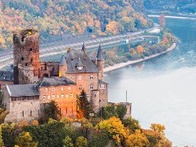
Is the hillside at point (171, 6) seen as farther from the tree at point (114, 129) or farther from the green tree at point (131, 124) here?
the tree at point (114, 129)

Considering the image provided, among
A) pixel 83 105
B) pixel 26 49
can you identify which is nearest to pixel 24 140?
pixel 83 105

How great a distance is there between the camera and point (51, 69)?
3688cm

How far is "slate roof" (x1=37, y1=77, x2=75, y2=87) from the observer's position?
34469 millimetres

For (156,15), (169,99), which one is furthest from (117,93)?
(156,15)

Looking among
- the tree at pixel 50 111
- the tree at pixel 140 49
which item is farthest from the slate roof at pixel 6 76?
the tree at pixel 140 49

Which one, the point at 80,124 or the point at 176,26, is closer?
the point at 80,124

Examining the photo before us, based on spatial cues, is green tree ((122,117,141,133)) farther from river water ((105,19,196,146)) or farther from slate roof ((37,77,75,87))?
river water ((105,19,196,146))

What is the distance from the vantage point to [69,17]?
111m

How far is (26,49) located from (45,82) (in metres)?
2.66

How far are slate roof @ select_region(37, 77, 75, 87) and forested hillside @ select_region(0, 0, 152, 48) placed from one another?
5239 cm

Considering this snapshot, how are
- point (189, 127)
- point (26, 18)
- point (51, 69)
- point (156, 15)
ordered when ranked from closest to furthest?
point (51, 69) < point (189, 127) < point (26, 18) < point (156, 15)

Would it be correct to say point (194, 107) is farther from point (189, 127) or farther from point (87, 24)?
point (87, 24)

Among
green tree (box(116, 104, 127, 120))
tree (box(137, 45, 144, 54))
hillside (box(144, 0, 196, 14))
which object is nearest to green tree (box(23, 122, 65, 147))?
green tree (box(116, 104, 127, 120))

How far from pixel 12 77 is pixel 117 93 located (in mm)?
21148
